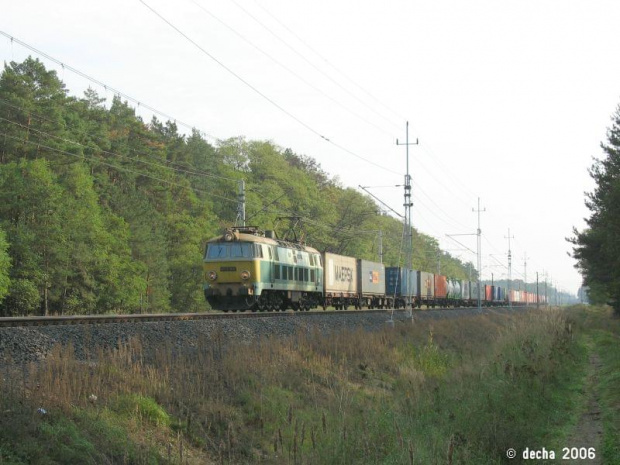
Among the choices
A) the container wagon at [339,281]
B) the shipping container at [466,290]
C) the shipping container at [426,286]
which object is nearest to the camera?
the container wagon at [339,281]

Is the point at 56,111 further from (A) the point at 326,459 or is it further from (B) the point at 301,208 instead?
(A) the point at 326,459

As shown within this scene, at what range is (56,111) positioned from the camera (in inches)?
2056

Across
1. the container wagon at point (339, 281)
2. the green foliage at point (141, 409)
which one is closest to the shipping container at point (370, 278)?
the container wagon at point (339, 281)

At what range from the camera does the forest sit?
47062 millimetres

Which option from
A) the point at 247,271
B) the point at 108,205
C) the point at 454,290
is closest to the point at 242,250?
the point at 247,271

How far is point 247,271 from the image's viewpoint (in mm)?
30016

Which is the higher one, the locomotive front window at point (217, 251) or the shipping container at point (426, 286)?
the locomotive front window at point (217, 251)

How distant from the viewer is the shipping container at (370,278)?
4906 cm

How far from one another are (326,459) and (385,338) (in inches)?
639

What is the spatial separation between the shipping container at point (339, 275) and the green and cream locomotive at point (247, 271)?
7.46m

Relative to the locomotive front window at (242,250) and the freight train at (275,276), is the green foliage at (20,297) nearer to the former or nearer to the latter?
the freight train at (275,276)

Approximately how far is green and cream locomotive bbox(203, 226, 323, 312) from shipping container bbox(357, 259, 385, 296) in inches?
593

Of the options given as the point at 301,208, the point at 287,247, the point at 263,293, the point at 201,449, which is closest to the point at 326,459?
the point at 201,449

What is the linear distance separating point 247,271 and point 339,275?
48.8 ft
